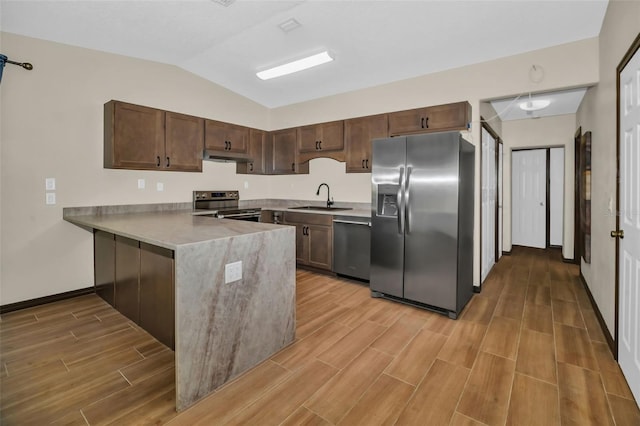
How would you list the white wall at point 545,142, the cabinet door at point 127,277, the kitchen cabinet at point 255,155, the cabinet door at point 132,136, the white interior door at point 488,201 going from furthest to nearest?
the white wall at point 545,142
the kitchen cabinet at point 255,155
the white interior door at point 488,201
the cabinet door at point 132,136
the cabinet door at point 127,277

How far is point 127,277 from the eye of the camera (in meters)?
2.82

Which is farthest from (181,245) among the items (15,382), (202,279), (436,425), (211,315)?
(436,425)

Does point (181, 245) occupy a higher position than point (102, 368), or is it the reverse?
point (181, 245)

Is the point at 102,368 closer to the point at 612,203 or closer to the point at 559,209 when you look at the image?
the point at 612,203

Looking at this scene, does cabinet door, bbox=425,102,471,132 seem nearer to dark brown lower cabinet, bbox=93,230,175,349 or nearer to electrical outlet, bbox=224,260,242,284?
electrical outlet, bbox=224,260,242,284

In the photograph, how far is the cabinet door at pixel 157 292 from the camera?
7.32 ft

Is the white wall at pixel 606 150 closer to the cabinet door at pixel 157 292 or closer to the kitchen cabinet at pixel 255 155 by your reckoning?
the cabinet door at pixel 157 292

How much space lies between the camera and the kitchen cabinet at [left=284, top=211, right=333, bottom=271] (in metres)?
4.29

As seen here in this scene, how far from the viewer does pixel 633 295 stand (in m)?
1.88

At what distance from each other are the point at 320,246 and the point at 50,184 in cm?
314

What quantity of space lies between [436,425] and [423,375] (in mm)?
447

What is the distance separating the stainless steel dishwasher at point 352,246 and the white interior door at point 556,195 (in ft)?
14.7

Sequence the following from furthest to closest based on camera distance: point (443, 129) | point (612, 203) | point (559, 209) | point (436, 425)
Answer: point (559, 209) → point (443, 129) → point (612, 203) → point (436, 425)

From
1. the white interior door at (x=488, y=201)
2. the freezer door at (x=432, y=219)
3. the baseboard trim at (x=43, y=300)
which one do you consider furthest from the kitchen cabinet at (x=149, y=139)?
the white interior door at (x=488, y=201)
